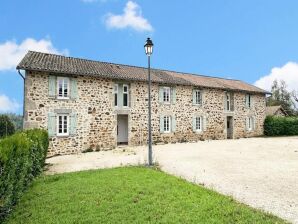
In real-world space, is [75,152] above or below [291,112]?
below

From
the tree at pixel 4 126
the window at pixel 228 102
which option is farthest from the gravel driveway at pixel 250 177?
the tree at pixel 4 126

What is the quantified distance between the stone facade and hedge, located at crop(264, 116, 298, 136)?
14.6 ft

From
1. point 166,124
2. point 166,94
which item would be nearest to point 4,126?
point 166,124

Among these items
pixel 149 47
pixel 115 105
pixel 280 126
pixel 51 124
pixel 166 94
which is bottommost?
pixel 280 126

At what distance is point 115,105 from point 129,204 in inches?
540

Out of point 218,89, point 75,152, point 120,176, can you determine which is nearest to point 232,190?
point 120,176

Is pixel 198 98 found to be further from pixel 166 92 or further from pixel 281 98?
pixel 281 98

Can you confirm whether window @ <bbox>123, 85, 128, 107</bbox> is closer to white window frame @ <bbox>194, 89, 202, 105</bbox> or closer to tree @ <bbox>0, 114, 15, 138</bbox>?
white window frame @ <bbox>194, 89, 202, 105</bbox>

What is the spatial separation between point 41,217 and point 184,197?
9.87 ft

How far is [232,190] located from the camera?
6945 millimetres

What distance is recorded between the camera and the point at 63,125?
54.7 ft

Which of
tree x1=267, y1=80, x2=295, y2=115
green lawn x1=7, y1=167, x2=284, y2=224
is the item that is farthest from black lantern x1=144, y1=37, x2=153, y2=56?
tree x1=267, y1=80, x2=295, y2=115

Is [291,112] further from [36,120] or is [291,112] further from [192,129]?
[36,120]

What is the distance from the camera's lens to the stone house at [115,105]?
16078 mm
